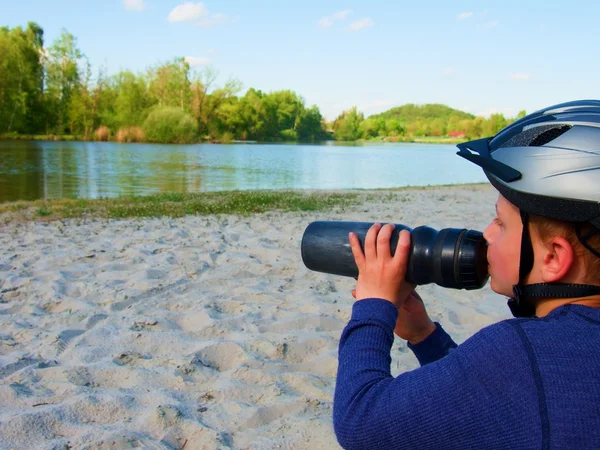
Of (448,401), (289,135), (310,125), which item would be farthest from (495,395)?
(310,125)

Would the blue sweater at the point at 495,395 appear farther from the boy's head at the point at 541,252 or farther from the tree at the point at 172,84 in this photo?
the tree at the point at 172,84

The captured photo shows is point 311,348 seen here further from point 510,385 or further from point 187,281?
point 510,385

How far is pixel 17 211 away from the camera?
8562 mm

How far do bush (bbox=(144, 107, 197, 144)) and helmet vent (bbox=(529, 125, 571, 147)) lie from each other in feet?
180

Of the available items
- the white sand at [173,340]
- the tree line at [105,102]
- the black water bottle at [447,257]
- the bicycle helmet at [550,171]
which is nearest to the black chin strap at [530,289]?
the bicycle helmet at [550,171]

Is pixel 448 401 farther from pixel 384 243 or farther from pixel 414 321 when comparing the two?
pixel 414 321

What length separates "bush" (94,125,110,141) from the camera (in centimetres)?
5416

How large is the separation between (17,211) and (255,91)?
9004 cm

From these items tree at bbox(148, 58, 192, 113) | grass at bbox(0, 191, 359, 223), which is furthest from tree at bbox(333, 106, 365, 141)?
grass at bbox(0, 191, 359, 223)

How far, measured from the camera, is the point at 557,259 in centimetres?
112

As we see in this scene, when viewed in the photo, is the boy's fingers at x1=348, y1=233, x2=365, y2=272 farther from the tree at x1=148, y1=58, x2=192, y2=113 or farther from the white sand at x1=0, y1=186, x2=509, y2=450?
the tree at x1=148, y1=58, x2=192, y2=113

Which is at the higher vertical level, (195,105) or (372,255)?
(195,105)

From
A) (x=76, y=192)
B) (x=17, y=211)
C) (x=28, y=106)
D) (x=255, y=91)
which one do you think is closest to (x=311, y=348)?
(x=17, y=211)

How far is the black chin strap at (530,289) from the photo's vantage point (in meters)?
1.11
